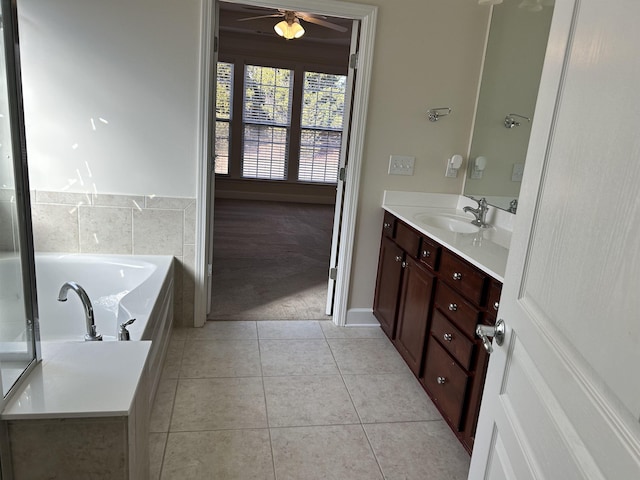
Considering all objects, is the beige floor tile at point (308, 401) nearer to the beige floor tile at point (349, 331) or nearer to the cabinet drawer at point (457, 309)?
the beige floor tile at point (349, 331)

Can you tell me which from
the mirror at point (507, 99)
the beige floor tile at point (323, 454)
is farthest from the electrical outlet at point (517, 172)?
the beige floor tile at point (323, 454)

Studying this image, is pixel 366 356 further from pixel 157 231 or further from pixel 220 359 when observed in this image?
pixel 157 231

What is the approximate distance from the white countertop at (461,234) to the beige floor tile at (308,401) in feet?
3.09

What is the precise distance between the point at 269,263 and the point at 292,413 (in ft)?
8.00

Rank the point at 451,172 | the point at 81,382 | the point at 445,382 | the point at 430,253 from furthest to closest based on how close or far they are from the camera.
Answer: the point at 451,172 → the point at 430,253 → the point at 445,382 → the point at 81,382

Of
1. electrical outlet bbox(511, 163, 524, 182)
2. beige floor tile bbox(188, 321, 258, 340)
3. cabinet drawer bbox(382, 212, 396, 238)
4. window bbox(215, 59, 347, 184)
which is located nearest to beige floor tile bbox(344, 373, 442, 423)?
beige floor tile bbox(188, 321, 258, 340)

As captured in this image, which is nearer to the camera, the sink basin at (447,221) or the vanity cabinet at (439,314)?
the vanity cabinet at (439,314)

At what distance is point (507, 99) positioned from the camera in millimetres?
2754

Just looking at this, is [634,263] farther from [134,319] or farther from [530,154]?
[134,319]

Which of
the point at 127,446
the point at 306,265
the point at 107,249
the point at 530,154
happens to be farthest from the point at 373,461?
the point at 306,265

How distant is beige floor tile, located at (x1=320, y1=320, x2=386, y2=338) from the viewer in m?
3.16

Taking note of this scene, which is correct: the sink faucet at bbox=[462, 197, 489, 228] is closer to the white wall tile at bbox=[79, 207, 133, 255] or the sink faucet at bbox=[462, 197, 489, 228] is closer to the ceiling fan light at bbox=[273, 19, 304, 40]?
the white wall tile at bbox=[79, 207, 133, 255]

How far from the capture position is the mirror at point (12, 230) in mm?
1062

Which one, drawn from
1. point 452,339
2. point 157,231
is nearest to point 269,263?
point 157,231
